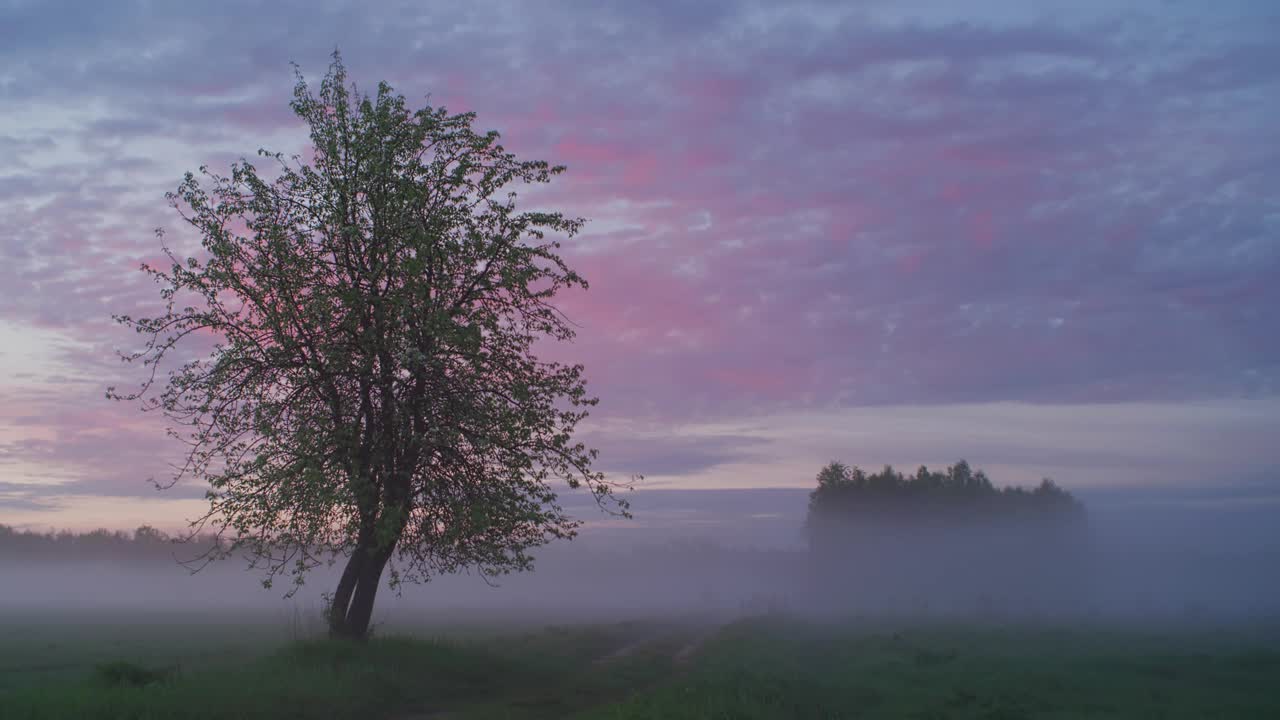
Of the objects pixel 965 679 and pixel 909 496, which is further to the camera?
pixel 909 496

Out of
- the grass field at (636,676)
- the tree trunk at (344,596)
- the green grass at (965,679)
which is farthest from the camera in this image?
the tree trunk at (344,596)

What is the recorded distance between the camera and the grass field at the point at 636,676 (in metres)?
18.4

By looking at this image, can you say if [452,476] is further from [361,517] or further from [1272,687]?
[1272,687]

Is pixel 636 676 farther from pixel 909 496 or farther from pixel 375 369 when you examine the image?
pixel 909 496

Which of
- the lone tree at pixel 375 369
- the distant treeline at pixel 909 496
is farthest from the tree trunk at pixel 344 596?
the distant treeline at pixel 909 496

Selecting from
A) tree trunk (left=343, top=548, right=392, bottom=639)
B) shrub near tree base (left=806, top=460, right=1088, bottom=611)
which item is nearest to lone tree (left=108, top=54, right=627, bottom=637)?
tree trunk (left=343, top=548, right=392, bottom=639)

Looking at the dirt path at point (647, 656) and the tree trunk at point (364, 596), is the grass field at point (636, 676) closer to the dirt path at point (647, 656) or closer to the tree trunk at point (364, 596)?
the dirt path at point (647, 656)

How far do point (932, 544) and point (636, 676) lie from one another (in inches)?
4997

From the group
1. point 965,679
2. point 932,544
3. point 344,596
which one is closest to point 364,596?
point 344,596

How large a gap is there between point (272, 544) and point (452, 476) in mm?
5313

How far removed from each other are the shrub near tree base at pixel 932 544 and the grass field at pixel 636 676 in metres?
78.8

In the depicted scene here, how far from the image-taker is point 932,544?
14475 centimetres

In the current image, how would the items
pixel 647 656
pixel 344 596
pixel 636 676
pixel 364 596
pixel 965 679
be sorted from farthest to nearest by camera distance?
pixel 647 656 → pixel 965 679 → pixel 636 676 → pixel 344 596 → pixel 364 596

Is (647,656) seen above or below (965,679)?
above
